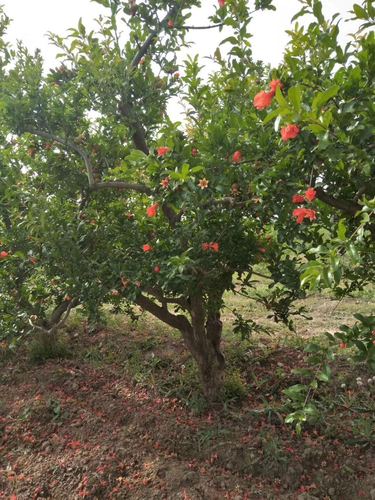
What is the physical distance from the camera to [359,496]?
2.64 metres

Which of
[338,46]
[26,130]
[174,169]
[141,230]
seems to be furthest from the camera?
[26,130]

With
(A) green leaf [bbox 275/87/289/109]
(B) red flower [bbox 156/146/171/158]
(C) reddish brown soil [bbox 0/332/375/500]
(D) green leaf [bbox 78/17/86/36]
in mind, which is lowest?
(C) reddish brown soil [bbox 0/332/375/500]

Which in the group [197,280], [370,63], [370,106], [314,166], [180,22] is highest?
[180,22]

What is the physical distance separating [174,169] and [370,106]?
3.04 ft

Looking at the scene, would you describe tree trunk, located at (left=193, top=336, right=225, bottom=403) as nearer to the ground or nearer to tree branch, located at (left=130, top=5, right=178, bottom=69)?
the ground

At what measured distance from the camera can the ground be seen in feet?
9.12

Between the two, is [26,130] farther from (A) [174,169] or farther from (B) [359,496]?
(B) [359,496]

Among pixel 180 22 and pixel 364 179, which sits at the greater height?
pixel 180 22

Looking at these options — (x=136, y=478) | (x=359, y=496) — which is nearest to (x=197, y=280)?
(x=136, y=478)

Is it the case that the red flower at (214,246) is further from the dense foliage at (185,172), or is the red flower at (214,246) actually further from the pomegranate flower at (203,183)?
the pomegranate flower at (203,183)

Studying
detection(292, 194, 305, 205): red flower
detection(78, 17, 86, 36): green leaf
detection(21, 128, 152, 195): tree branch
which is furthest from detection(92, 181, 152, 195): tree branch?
detection(292, 194, 305, 205): red flower

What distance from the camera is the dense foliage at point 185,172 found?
5.47ft

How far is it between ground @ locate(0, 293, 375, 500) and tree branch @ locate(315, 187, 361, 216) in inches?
40.2

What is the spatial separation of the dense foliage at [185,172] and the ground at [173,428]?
0.47 m
